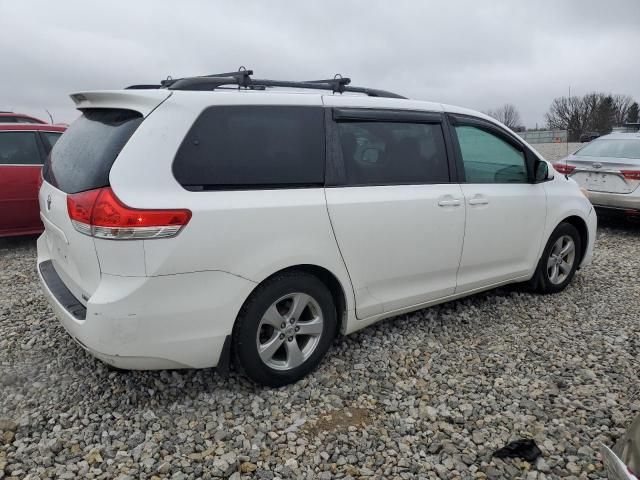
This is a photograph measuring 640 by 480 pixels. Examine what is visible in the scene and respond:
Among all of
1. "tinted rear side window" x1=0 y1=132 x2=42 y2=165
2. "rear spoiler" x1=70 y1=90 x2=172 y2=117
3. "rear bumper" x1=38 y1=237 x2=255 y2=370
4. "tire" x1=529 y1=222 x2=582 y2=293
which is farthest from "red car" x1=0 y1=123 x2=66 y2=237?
"tire" x1=529 y1=222 x2=582 y2=293

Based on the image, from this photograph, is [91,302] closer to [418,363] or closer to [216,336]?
[216,336]

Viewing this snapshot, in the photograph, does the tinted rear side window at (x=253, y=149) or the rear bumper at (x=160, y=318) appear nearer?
the rear bumper at (x=160, y=318)

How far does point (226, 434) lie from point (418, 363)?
4.52 feet

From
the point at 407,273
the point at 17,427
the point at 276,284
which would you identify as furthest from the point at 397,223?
the point at 17,427

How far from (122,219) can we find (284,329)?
3.62 feet

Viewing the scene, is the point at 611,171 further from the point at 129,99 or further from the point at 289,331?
the point at 129,99

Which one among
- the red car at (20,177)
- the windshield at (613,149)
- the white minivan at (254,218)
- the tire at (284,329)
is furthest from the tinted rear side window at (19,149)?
the windshield at (613,149)

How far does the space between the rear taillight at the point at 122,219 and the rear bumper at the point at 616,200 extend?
22.3 ft

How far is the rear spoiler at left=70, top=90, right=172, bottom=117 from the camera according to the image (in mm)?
2586

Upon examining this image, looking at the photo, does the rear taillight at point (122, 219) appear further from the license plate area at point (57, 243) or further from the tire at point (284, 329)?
the tire at point (284, 329)

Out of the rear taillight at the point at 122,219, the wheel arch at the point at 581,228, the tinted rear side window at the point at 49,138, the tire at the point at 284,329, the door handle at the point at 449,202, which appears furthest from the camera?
the tinted rear side window at the point at 49,138

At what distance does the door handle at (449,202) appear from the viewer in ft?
11.5

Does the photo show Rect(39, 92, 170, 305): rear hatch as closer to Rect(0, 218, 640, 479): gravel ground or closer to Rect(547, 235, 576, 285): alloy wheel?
Rect(0, 218, 640, 479): gravel ground

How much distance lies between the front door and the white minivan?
10mm
